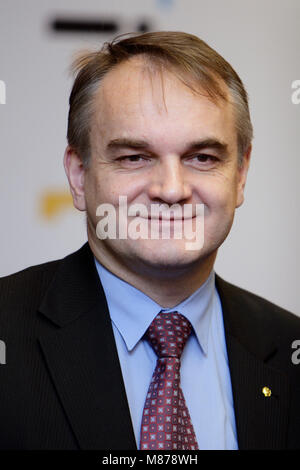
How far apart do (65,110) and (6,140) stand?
0.79 ft

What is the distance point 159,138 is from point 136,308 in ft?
1.35

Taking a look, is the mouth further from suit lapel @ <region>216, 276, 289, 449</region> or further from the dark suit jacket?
suit lapel @ <region>216, 276, 289, 449</region>

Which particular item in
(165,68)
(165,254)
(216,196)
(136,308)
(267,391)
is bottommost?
(267,391)

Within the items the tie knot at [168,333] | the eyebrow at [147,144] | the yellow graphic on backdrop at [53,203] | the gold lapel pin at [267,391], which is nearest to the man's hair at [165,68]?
the eyebrow at [147,144]

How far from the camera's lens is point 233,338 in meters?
1.93

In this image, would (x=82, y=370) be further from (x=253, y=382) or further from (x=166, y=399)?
(x=253, y=382)

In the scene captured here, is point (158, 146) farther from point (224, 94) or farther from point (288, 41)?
point (288, 41)

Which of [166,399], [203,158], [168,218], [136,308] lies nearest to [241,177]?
[203,158]

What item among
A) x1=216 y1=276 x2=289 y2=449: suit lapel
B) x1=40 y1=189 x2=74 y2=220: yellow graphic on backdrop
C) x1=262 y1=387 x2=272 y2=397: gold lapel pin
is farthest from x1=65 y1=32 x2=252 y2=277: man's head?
x1=40 y1=189 x2=74 y2=220: yellow graphic on backdrop

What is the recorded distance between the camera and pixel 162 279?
180cm

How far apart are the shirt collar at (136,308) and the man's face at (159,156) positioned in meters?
0.06

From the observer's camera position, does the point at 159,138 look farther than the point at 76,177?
No
